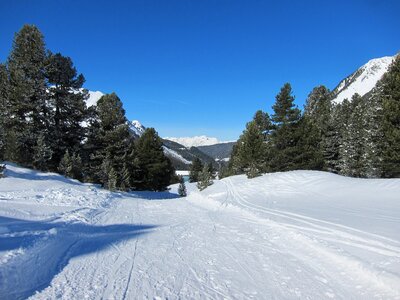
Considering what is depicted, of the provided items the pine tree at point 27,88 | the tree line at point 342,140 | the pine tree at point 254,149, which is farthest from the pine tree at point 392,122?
the pine tree at point 27,88

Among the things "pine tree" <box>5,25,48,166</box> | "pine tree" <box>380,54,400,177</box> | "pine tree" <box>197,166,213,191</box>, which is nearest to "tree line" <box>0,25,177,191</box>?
"pine tree" <box>5,25,48,166</box>

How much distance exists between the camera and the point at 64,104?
1086 inches

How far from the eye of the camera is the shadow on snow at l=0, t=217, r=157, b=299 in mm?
4434

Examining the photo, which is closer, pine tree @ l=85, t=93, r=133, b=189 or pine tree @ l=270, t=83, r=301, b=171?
pine tree @ l=85, t=93, r=133, b=189

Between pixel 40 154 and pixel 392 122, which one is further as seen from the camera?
pixel 392 122

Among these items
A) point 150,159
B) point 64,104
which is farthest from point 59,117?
point 150,159

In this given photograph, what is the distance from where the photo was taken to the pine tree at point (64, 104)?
2663 centimetres

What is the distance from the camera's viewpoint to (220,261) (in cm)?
596

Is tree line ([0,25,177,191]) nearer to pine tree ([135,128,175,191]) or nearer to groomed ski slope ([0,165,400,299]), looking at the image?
pine tree ([135,128,175,191])

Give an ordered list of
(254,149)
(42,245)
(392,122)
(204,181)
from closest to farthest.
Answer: (42,245)
(392,122)
(204,181)
(254,149)

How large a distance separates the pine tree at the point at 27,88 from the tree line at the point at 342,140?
1942 centimetres

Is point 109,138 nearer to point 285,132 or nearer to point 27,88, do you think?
point 27,88

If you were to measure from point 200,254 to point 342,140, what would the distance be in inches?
1375

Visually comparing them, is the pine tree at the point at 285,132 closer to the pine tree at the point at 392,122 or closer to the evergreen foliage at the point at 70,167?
the pine tree at the point at 392,122
